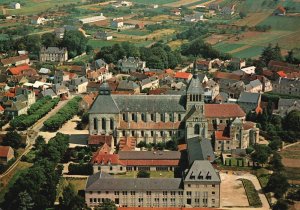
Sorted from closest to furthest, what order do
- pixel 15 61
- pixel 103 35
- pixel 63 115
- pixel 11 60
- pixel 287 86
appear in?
pixel 63 115 → pixel 287 86 → pixel 11 60 → pixel 15 61 → pixel 103 35

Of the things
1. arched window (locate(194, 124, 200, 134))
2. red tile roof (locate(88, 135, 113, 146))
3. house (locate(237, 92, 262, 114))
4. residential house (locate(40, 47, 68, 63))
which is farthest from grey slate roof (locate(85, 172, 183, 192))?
residential house (locate(40, 47, 68, 63))

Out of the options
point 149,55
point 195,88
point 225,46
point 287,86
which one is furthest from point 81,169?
point 225,46

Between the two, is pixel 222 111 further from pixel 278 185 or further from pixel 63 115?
pixel 63 115

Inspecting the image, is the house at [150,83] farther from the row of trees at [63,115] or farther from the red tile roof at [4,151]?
the red tile roof at [4,151]

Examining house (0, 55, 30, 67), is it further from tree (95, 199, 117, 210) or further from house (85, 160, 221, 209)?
tree (95, 199, 117, 210)

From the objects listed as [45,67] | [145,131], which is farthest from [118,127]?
[45,67]

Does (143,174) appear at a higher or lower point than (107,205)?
lower

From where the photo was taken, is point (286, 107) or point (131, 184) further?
point (286, 107)
